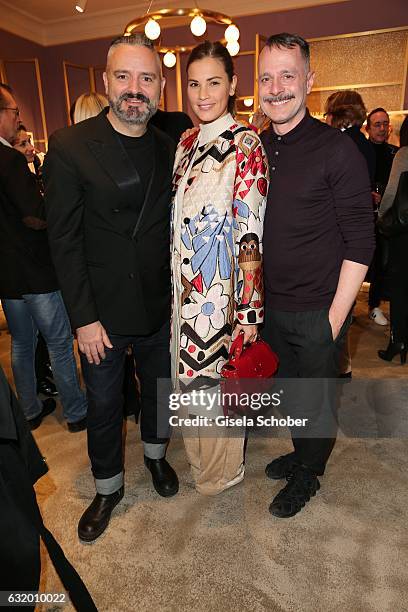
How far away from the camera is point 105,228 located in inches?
63.4

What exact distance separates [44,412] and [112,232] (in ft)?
5.33

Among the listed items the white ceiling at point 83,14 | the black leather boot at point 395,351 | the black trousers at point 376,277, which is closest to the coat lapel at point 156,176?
the black leather boot at point 395,351

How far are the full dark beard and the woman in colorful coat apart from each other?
171 mm

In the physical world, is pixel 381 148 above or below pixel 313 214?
above

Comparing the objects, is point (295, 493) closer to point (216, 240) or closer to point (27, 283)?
point (216, 240)

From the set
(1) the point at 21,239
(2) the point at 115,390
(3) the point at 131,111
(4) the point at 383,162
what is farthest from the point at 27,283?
(4) the point at 383,162

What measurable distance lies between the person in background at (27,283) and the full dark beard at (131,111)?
2.60ft

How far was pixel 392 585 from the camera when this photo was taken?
1535 mm

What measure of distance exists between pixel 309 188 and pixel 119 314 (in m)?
0.85

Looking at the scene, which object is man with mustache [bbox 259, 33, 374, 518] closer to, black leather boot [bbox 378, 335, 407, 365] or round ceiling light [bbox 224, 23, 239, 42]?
black leather boot [bbox 378, 335, 407, 365]

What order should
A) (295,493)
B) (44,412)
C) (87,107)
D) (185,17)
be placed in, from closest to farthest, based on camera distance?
1. (295,493)
2. (87,107)
3. (44,412)
4. (185,17)

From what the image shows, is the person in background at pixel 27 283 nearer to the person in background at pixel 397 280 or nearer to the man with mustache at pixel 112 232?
the man with mustache at pixel 112 232

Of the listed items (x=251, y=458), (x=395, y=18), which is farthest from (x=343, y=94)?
(x=395, y=18)

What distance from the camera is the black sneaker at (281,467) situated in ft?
6.87
